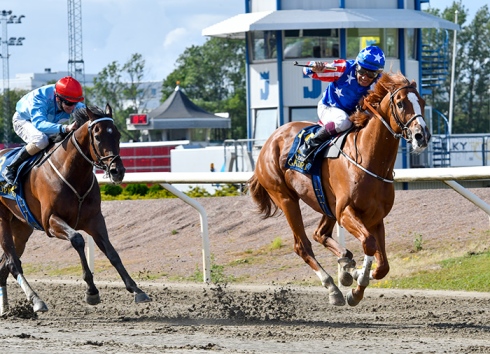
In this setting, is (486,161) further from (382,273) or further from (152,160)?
(382,273)

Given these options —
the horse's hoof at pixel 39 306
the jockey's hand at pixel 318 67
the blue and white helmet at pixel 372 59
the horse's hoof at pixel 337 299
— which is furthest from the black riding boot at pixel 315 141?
the horse's hoof at pixel 39 306

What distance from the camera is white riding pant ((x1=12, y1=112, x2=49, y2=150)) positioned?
8.59 meters

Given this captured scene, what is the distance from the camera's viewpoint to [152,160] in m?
31.4

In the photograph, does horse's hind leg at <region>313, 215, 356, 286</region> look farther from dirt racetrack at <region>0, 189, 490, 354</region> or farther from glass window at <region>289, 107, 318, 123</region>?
glass window at <region>289, 107, 318, 123</region>

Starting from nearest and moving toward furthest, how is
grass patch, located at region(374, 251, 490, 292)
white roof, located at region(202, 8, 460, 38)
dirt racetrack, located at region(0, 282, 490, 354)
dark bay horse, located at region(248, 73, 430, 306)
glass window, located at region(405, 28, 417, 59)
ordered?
1. dirt racetrack, located at region(0, 282, 490, 354)
2. dark bay horse, located at region(248, 73, 430, 306)
3. grass patch, located at region(374, 251, 490, 292)
4. white roof, located at region(202, 8, 460, 38)
5. glass window, located at region(405, 28, 417, 59)

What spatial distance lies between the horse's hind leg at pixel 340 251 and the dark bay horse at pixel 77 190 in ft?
4.92

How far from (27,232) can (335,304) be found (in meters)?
3.00

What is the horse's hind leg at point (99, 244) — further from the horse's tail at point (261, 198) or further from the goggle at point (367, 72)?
the goggle at point (367, 72)

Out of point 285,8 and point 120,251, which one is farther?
point 285,8

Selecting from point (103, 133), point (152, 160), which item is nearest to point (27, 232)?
point (103, 133)

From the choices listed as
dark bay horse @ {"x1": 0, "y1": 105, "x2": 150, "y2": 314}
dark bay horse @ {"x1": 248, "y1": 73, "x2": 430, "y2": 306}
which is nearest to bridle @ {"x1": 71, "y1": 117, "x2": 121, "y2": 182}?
dark bay horse @ {"x1": 0, "y1": 105, "x2": 150, "y2": 314}

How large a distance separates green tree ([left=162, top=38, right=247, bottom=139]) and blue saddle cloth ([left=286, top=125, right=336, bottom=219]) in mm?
55694

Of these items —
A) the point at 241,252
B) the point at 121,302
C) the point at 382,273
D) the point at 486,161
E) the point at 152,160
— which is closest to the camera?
the point at 382,273

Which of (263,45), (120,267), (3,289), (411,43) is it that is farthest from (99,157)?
(411,43)
